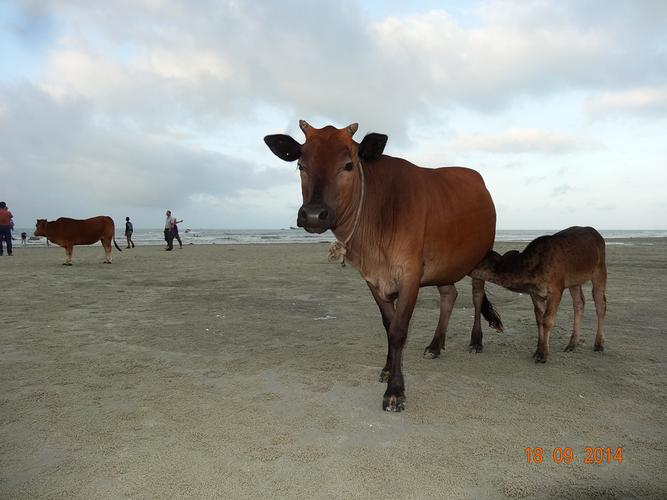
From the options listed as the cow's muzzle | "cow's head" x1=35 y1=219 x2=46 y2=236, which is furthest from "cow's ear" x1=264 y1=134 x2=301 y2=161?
"cow's head" x1=35 y1=219 x2=46 y2=236

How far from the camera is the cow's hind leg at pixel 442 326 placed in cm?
493

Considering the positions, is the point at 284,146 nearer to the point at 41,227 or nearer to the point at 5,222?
the point at 41,227

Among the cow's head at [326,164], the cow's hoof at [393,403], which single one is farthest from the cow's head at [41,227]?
the cow's hoof at [393,403]

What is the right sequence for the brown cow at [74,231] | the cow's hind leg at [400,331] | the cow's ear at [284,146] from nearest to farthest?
the cow's hind leg at [400,331] → the cow's ear at [284,146] → the brown cow at [74,231]

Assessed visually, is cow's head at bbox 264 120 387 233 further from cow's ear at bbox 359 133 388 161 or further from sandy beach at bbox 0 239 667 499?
sandy beach at bbox 0 239 667 499

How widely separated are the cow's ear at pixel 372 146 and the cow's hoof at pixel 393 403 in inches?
78.7

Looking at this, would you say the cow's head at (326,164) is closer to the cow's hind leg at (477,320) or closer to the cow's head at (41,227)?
the cow's hind leg at (477,320)

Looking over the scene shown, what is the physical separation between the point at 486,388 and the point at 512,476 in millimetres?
1447

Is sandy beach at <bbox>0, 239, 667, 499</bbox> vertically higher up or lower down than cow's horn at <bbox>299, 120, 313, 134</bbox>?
lower down

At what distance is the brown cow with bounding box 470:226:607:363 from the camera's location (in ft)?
15.8

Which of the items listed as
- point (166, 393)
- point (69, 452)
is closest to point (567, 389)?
point (166, 393)

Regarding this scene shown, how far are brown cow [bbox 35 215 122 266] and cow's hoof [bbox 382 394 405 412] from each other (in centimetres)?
1469

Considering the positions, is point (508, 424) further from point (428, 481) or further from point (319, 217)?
point (319, 217)

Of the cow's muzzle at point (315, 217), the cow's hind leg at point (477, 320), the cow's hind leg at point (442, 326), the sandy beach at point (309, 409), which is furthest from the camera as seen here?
the cow's hind leg at point (477, 320)
